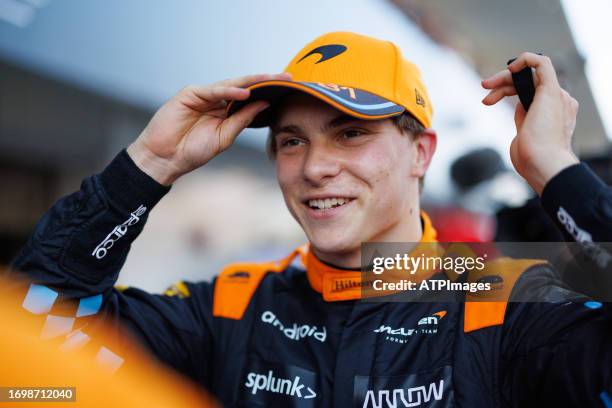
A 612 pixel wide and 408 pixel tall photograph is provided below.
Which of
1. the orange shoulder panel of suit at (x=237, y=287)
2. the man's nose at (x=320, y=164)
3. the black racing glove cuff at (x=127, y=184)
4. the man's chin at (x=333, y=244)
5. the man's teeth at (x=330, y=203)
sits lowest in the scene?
the orange shoulder panel of suit at (x=237, y=287)

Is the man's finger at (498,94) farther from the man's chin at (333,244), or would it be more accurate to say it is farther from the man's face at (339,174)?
the man's chin at (333,244)

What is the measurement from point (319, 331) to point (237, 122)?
17.9 inches

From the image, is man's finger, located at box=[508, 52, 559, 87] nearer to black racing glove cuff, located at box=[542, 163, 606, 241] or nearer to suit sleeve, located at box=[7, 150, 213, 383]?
black racing glove cuff, located at box=[542, 163, 606, 241]

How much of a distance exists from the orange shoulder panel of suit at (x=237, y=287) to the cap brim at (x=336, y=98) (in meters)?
0.38

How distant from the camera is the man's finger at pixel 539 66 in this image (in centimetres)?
84

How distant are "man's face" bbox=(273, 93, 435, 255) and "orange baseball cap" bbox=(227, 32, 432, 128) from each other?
0.15 feet

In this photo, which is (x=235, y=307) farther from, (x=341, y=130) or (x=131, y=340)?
(x=341, y=130)

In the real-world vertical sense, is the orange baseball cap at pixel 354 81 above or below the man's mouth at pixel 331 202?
above

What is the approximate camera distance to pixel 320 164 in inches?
40.6

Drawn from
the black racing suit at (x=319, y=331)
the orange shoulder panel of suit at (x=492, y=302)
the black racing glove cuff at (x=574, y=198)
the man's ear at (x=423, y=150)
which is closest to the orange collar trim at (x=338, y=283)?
the black racing suit at (x=319, y=331)

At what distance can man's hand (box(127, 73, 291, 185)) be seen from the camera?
104 centimetres

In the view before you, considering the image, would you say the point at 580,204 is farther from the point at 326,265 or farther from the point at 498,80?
the point at 326,265

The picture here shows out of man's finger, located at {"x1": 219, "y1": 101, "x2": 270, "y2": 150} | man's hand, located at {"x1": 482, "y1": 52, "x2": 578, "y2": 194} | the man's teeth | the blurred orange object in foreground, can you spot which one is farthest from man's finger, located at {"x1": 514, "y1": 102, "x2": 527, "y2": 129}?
the blurred orange object in foreground

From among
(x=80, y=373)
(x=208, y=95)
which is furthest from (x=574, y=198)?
(x=80, y=373)
